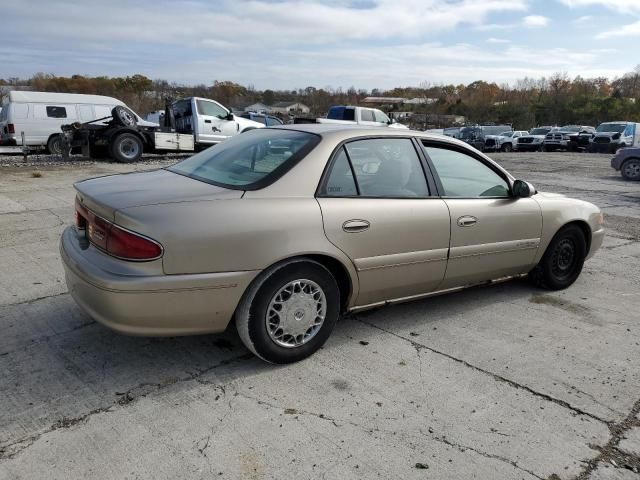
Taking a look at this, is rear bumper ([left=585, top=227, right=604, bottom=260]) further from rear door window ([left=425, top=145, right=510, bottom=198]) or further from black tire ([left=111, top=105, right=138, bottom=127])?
black tire ([left=111, top=105, right=138, bottom=127])

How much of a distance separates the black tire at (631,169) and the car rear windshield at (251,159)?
1554 centimetres

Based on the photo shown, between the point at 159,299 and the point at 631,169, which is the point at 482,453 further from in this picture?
the point at 631,169

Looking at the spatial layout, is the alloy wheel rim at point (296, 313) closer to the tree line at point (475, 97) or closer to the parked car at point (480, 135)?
the parked car at point (480, 135)

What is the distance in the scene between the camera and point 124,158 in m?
14.1

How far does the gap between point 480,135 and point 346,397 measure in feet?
104

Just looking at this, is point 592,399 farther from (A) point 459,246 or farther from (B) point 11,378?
(B) point 11,378

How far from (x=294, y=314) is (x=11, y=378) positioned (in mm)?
1667

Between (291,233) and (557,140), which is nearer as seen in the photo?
(291,233)

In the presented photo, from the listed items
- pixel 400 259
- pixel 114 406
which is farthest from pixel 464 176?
pixel 114 406

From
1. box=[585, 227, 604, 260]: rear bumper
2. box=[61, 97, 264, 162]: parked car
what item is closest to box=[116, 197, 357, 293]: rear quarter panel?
box=[585, 227, 604, 260]: rear bumper

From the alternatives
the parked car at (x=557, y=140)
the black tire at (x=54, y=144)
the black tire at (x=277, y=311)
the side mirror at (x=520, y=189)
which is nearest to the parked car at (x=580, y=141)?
the parked car at (x=557, y=140)

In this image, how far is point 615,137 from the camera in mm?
27453

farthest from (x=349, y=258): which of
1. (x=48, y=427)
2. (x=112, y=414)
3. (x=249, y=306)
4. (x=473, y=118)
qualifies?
(x=473, y=118)

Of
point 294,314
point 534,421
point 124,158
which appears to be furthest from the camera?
point 124,158
